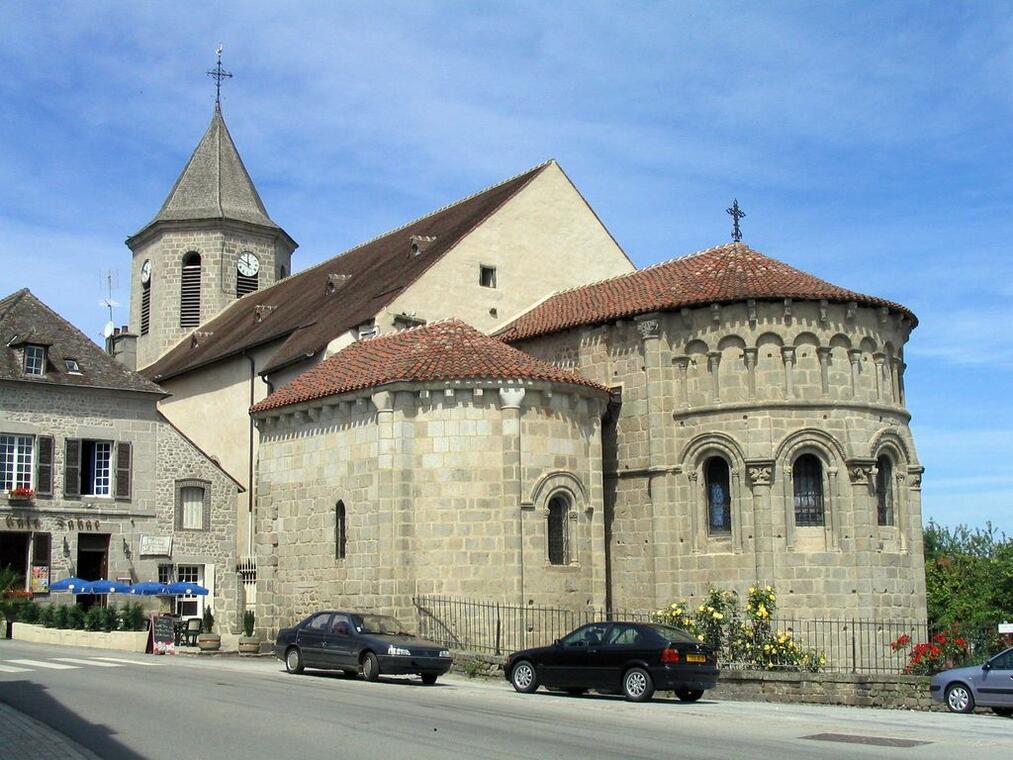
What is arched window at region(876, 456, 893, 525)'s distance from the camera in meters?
28.4

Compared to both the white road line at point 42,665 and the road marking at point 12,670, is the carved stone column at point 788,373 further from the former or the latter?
the road marking at point 12,670

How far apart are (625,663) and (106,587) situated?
20.0 meters

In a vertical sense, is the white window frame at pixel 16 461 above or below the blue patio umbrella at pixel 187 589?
above

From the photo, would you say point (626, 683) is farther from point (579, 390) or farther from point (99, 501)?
point (99, 501)

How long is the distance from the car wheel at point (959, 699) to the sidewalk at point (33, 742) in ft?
44.2

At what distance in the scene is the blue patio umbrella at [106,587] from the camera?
110 ft

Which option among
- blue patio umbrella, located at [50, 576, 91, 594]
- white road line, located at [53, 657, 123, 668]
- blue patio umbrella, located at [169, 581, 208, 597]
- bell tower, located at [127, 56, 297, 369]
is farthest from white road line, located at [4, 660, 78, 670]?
bell tower, located at [127, 56, 297, 369]

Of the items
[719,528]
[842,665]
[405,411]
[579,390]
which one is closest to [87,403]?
[405,411]

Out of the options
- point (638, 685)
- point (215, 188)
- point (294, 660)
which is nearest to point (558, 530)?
point (294, 660)

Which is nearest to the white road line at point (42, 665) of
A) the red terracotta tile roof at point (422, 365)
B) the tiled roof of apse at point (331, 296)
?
the red terracotta tile roof at point (422, 365)

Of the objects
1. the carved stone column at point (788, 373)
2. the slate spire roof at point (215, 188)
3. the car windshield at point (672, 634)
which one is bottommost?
the car windshield at point (672, 634)

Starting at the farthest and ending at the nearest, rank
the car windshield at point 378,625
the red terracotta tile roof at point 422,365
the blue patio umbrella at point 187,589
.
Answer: the blue patio umbrella at point 187,589 → the red terracotta tile roof at point 422,365 → the car windshield at point 378,625

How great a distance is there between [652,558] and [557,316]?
761 centimetres

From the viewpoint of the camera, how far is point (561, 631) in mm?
26297
